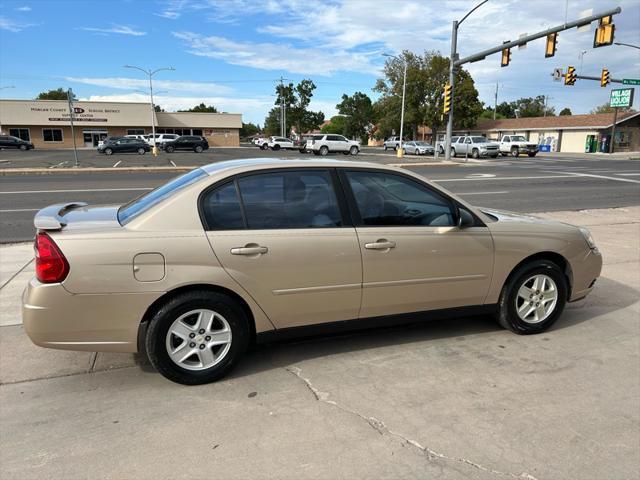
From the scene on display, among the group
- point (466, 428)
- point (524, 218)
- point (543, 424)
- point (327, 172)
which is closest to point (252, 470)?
point (466, 428)

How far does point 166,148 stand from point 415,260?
45135 millimetres

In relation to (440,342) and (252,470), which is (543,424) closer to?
(440,342)

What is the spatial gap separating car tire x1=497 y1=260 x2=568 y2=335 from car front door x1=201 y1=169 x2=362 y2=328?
142 centimetres

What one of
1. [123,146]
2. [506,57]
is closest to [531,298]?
[506,57]

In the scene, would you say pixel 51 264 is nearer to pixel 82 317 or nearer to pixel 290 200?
pixel 82 317

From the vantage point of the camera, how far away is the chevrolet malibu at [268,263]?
3045 mm

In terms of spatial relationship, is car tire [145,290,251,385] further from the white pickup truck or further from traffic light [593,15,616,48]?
the white pickup truck

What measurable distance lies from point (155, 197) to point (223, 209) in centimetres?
66

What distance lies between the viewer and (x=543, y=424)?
9.57 feet

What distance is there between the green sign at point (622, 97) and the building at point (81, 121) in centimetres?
4973

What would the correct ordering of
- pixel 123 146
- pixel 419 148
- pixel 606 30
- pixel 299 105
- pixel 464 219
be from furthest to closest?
pixel 299 105 → pixel 419 148 → pixel 123 146 → pixel 606 30 → pixel 464 219

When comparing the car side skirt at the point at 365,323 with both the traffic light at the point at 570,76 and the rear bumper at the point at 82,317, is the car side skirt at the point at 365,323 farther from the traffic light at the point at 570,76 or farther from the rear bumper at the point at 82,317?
the traffic light at the point at 570,76

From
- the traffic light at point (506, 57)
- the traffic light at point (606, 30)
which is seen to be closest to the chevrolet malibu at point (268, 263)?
the traffic light at point (606, 30)

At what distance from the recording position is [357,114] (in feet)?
387
